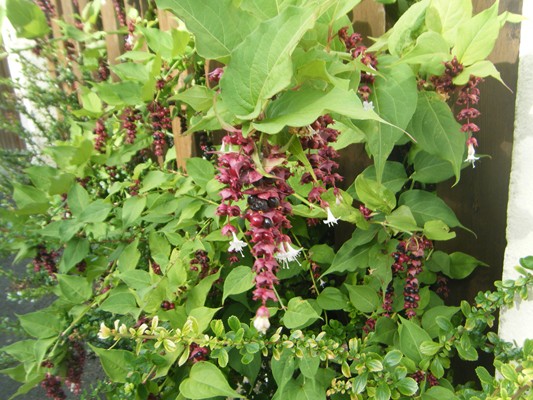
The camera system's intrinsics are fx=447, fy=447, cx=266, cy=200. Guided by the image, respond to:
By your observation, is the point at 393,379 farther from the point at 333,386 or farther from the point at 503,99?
the point at 503,99

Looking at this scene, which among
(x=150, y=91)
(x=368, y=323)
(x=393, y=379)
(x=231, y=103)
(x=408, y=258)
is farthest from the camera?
(x=150, y=91)

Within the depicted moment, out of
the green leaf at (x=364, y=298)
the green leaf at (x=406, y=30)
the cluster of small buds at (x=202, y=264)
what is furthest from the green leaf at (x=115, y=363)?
the green leaf at (x=406, y=30)

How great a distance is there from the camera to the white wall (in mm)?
920

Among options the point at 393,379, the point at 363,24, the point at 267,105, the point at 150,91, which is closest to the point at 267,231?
the point at 267,105

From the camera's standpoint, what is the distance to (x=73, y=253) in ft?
4.63

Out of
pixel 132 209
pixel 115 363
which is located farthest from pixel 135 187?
pixel 115 363

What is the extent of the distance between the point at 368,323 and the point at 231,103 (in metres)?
0.73

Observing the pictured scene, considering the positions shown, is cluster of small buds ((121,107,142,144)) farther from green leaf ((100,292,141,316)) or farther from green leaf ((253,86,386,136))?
green leaf ((253,86,386,136))

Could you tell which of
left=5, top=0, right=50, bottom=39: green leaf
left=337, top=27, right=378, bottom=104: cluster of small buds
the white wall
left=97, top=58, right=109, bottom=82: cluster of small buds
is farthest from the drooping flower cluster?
left=97, top=58, right=109, bottom=82: cluster of small buds

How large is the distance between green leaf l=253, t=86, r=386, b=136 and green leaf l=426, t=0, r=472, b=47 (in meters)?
0.43

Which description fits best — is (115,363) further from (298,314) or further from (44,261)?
(44,261)

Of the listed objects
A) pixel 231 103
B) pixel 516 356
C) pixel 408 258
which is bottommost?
pixel 516 356

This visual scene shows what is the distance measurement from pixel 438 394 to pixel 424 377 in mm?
42

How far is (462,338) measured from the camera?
90cm
